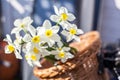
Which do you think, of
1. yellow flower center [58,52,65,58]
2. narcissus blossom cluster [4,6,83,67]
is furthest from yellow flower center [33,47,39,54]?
yellow flower center [58,52,65,58]

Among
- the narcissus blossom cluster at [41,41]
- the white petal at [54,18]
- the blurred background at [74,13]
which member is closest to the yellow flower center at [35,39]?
the narcissus blossom cluster at [41,41]

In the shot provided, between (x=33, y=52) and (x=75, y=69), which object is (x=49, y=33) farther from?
(x=75, y=69)

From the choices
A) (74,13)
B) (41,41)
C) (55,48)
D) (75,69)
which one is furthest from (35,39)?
(74,13)

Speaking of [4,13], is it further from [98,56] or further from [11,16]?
[98,56]

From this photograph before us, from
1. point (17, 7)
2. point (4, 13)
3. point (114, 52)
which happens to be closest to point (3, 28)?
point (4, 13)

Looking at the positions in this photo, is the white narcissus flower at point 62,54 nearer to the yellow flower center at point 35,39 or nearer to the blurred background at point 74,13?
the yellow flower center at point 35,39
